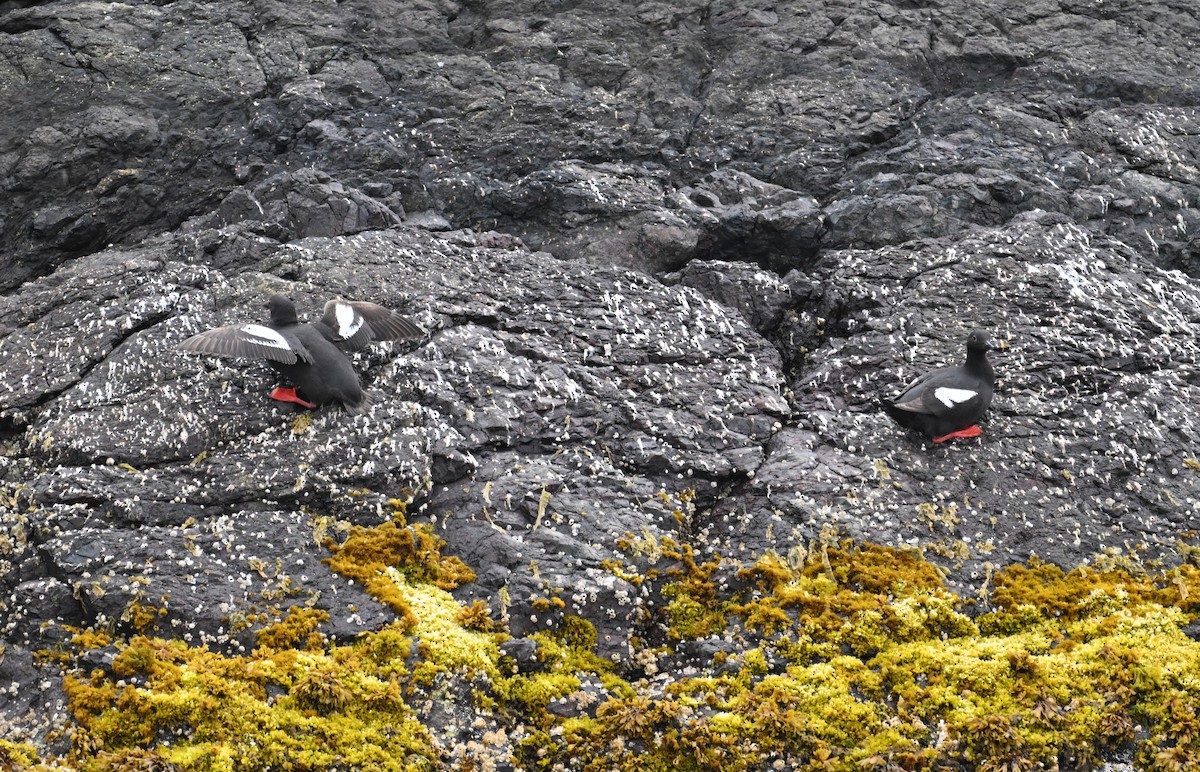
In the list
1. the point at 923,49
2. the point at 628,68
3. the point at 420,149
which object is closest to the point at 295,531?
the point at 420,149

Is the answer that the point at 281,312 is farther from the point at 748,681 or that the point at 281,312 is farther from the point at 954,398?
the point at 954,398

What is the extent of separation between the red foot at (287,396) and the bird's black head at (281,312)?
831 millimetres

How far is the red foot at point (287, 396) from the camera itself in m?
12.3

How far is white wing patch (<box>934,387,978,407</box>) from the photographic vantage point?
1218 cm

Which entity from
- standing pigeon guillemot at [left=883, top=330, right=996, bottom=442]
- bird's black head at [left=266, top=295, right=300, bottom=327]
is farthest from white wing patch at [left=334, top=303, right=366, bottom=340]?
standing pigeon guillemot at [left=883, top=330, right=996, bottom=442]

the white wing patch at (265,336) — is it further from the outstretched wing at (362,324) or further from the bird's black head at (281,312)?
the outstretched wing at (362,324)

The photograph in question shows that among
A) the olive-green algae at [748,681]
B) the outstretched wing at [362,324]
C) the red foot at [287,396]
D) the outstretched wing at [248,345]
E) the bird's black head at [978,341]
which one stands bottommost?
the olive-green algae at [748,681]

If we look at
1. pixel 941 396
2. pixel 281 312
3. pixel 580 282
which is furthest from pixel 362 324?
pixel 941 396

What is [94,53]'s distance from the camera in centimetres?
1816

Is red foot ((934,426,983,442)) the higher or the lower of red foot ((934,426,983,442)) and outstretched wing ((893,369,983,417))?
A: the lower

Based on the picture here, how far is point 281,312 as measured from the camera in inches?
500

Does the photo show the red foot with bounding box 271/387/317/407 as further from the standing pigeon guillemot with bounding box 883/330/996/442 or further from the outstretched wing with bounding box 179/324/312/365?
the standing pigeon guillemot with bounding box 883/330/996/442

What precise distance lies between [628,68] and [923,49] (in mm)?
5309

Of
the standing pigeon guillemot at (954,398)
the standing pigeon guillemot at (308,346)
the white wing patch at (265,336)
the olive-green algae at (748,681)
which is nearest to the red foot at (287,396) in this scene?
the standing pigeon guillemot at (308,346)
